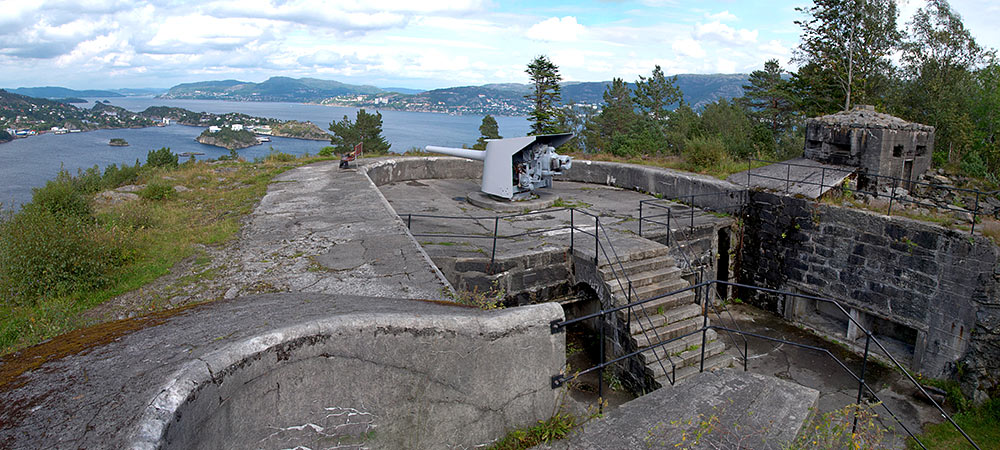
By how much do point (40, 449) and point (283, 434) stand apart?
0.94m

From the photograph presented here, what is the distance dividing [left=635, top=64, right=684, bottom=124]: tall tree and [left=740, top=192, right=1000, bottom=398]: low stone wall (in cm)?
4038

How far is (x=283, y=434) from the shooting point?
8.93ft

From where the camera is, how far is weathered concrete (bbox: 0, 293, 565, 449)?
2326 mm

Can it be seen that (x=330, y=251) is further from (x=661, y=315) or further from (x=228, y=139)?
(x=228, y=139)

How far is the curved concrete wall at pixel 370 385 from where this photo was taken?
97.1 inches

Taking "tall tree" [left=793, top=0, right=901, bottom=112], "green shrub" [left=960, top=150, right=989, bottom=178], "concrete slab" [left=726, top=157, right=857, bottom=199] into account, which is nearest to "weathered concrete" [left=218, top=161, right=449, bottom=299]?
"concrete slab" [left=726, top=157, right=857, bottom=199]

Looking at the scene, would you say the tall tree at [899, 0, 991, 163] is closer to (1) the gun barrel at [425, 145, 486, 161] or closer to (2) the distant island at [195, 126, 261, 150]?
(1) the gun barrel at [425, 145, 486, 161]

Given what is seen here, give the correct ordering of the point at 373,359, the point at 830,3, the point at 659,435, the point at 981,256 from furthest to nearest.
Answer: the point at 830,3 → the point at 981,256 → the point at 659,435 → the point at 373,359

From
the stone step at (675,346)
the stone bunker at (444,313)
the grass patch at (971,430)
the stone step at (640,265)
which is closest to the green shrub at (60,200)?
the stone bunker at (444,313)

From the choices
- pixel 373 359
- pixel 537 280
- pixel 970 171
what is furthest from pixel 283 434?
pixel 970 171

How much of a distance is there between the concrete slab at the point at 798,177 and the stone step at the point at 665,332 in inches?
167

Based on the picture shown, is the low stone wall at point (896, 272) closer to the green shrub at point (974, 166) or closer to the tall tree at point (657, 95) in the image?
the green shrub at point (974, 166)

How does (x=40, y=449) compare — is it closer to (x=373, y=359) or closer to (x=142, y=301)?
(x=373, y=359)

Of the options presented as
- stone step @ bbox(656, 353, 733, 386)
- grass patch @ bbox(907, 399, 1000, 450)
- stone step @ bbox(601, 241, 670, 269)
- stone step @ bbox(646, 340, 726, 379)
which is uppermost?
stone step @ bbox(601, 241, 670, 269)
